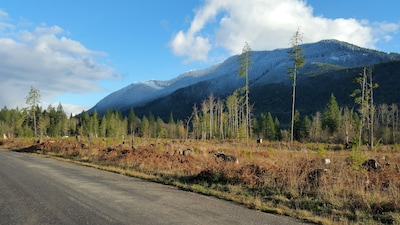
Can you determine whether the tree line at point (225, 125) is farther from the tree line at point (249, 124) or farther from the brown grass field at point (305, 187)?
the brown grass field at point (305, 187)

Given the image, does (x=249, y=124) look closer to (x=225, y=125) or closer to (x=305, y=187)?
(x=225, y=125)

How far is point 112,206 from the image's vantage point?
316 inches

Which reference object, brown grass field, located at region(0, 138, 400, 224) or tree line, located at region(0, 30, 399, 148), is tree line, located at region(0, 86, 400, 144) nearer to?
tree line, located at region(0, 30, 399, 148)

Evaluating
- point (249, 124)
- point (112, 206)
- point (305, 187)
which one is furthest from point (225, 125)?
point (112, 206)

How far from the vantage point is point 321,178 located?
34.5ft

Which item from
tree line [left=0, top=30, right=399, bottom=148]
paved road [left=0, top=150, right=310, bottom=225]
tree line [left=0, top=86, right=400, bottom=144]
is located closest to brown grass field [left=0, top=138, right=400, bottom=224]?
paved road [left=0, top=150, right=310, bottom=225]

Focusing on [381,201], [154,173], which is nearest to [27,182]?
[154,173]

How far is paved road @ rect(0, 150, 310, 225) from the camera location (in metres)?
6.86

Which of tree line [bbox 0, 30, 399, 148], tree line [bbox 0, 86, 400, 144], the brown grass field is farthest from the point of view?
tree line [bbox 0, 86, 400, 144]

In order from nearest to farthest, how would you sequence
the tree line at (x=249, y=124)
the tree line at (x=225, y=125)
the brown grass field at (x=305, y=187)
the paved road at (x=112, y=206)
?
1. the paved road at (x=112, y=206)
2. the brown grass field at (x=305, y=187)
3. the tree line at (x=249, y=124)
4. the tree line at (x=225, y=125)

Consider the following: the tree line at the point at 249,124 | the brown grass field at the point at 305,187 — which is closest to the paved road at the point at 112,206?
the brown grass field at the point at 305,187

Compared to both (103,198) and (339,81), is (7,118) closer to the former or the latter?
(103,198)

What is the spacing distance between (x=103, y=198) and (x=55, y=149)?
2417cm

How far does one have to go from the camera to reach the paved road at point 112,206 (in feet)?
22.5
